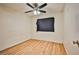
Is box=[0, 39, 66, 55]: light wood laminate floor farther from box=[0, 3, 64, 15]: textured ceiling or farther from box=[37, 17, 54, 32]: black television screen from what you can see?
box=[0, 3, 64, 15]: textured ceiling

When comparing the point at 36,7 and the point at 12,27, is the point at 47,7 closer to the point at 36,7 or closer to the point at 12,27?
the point at 36,7

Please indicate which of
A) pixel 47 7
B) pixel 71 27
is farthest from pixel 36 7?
pixel 71 27

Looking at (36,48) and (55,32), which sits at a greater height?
(55,32)

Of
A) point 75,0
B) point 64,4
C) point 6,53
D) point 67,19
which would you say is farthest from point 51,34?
point 6,53

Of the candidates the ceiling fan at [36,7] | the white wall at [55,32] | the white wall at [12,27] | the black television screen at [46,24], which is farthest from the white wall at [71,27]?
the white wall at [12,27]

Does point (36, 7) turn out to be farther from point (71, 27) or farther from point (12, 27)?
point (71, 27)

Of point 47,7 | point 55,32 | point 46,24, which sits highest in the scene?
point 47,7

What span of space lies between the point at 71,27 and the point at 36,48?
577 mm

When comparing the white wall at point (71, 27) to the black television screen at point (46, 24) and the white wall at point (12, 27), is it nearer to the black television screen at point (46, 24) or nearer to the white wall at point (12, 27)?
the black television screen at point (46, 24)

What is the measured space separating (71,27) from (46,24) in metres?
0.35

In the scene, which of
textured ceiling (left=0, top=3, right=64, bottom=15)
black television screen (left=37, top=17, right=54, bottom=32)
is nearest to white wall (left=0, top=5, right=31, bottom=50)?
textured ceiling (left=0, top=3, right=64, bottom=15)

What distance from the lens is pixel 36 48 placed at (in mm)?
1227

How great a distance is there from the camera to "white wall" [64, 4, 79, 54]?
110 centimetres

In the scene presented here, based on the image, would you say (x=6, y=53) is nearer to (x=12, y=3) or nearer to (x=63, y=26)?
(x=12, y=3)
